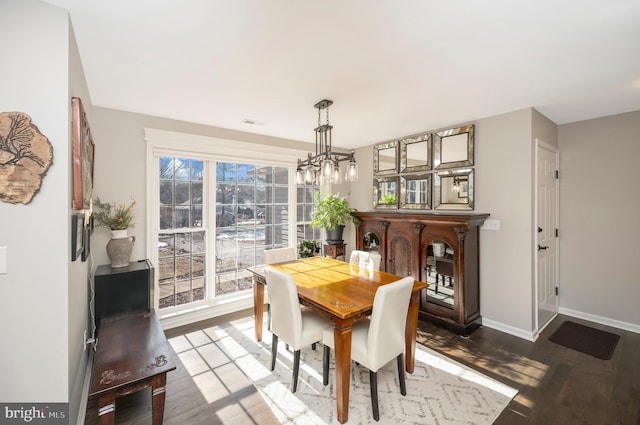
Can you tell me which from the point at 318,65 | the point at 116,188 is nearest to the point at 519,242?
the point at 318,65

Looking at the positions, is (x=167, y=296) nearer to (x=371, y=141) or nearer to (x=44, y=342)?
(x=44, y=342)

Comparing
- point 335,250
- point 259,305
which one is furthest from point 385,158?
point 259,305

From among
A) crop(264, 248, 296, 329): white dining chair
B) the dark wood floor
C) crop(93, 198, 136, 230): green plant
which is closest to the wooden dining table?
crop(264, 248, 296, 329): white dining chair

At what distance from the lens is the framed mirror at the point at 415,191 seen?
157 inches

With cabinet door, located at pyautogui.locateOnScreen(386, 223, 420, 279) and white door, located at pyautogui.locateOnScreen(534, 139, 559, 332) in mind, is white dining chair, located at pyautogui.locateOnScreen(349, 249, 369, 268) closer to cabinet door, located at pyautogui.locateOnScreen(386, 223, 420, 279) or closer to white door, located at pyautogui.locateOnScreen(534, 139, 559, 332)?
cabinet door, located at pyautogui.locateOnScreen(386, 223, 420, 279)

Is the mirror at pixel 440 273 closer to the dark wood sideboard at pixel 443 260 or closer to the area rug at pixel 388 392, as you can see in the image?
the dark wood sideboard at pixel 443 260

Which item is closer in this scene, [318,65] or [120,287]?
[318,65]

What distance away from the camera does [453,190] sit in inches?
146

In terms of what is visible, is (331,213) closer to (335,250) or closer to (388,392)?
(335,250)

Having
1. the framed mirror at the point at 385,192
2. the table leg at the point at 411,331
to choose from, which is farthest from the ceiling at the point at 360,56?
the table leg at the point at 411,331

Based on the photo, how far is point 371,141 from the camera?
4.65 meters

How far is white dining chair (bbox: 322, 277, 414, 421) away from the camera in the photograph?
6.18 ft

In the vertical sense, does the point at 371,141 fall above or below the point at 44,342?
above

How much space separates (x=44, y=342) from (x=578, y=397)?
3609 millimetres
